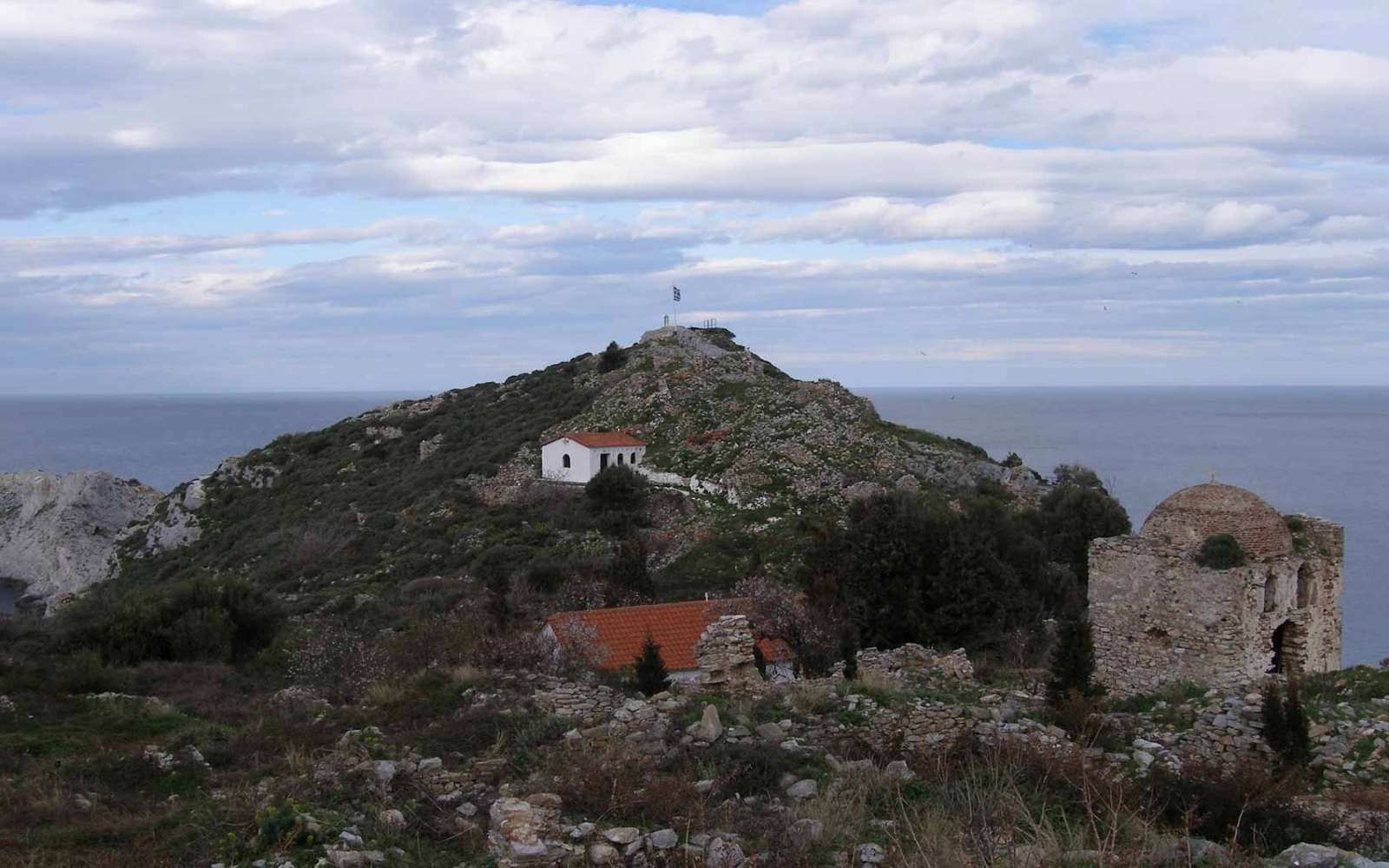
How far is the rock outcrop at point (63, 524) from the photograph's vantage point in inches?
2414

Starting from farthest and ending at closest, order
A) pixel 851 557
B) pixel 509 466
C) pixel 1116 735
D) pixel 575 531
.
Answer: pixel 509 466, pixel 575 531, pixel 851 557, pixel 1116 735

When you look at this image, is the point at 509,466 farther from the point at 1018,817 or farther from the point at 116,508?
the point at 1018,817

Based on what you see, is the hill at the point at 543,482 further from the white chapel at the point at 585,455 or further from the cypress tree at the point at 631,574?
the cypress tree at the point at 631,574

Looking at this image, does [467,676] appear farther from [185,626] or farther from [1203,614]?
[185,626]

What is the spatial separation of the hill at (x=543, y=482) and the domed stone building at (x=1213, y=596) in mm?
15877

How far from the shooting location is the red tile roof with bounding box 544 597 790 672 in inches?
818

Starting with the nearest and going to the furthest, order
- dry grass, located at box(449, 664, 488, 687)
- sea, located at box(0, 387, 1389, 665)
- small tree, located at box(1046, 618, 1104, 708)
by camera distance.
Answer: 1. small tree, located at box(1046, 618, 1104, 708)
2. dry grass, located at box(449, 664, 488, 687)
3. sea, located at box(0, 387, 1389, 665)

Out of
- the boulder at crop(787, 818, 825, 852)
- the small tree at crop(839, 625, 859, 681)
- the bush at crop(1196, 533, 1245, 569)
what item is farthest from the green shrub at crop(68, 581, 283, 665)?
the bush at crop(1196, 533, 1245, 569)

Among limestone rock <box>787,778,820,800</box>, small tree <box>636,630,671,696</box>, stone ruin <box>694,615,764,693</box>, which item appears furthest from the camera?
stone ruin <box>694,615,764,693</box>

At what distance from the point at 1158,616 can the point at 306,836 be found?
535 inches

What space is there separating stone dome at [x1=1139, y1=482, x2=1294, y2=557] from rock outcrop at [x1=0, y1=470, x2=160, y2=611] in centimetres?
5789

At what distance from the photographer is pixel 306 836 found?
8219 millimetres

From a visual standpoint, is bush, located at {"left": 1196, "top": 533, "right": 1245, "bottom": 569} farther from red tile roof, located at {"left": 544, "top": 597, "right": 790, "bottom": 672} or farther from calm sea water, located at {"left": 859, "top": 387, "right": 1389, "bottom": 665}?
calm sea water, located at {"left": 859, "top": 387, "right": 1389, "bottom": 665}

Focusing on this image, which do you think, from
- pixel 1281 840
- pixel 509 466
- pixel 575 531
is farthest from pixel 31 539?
pixel 1281 840
